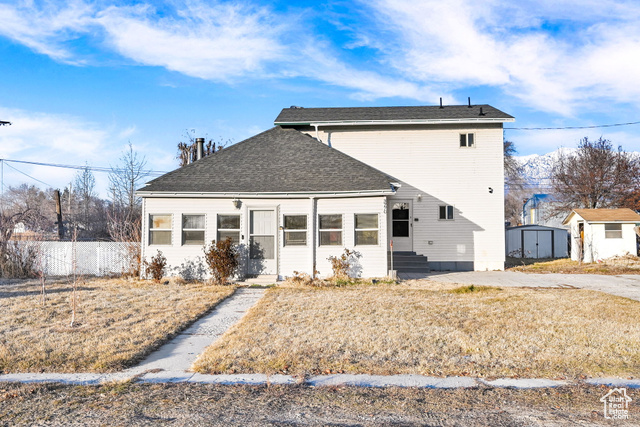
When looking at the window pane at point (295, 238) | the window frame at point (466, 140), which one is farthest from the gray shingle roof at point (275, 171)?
the window frame at point (466, 140)

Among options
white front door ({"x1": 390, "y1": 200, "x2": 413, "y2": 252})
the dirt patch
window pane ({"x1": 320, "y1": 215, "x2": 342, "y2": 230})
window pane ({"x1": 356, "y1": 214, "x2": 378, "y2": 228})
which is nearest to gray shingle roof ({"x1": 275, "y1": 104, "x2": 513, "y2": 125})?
white front door ({"x1": 390, "y1": 200, "x2": 413, "y2": 252})

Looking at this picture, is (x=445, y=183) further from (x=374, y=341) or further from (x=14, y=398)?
(x=14, y=398)

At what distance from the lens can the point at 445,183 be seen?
1700 cm

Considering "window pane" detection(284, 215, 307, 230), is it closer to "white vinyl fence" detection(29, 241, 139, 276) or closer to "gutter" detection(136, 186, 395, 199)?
"gutter" detection(136, 186, 395, 199)

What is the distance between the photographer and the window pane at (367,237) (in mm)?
13281

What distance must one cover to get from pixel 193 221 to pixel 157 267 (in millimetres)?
1766

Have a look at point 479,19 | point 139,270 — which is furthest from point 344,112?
point 139,270

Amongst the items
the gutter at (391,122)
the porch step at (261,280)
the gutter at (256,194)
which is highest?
the gutter at (391,122)

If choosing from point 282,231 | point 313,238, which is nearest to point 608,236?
point 313,238

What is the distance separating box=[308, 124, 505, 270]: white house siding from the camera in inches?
662

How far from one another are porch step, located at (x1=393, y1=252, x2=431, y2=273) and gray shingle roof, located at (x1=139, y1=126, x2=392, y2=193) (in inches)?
131

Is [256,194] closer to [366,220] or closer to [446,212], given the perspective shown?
[366,220]

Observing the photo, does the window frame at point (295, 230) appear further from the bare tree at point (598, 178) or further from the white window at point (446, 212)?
the bare tree at point (598, 178)

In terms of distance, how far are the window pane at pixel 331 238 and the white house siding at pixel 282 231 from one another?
142 mm
